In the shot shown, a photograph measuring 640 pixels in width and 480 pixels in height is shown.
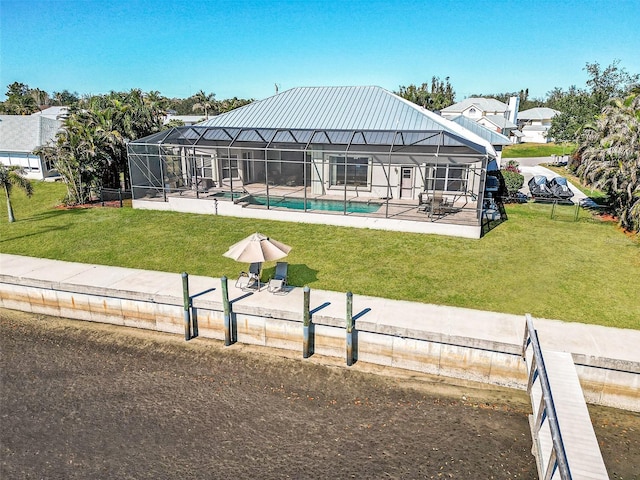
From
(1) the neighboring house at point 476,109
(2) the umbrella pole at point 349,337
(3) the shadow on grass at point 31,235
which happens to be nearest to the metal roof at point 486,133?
(2) the umbrella pole at point 349,337

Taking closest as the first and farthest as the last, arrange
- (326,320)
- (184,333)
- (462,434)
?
(462,434) → (326,320) → (184,333)

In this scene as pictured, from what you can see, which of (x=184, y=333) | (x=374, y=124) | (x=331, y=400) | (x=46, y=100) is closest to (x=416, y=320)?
(x=331, y=400)

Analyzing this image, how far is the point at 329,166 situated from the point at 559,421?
18724 millimetres

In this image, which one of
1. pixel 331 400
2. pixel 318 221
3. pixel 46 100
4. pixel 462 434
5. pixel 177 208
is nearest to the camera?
pixel 462 434

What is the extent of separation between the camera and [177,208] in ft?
73.5

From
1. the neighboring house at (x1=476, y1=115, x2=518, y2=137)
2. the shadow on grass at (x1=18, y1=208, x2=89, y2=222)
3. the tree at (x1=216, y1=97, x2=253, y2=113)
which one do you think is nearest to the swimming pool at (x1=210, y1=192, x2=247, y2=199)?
the shadow on grass at (x1=18, y1=208, x2=89, y2=222)

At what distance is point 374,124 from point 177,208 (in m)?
11.4

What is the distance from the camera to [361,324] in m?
10.7

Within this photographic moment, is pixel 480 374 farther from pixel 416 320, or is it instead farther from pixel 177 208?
pixel 177 208

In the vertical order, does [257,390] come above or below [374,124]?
below

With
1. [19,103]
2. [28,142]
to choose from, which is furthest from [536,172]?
[19,103]

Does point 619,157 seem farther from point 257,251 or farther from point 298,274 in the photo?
point 257,251

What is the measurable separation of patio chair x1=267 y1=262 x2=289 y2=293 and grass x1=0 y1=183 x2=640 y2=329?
2.64ft

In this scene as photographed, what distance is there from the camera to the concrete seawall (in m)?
9.71
